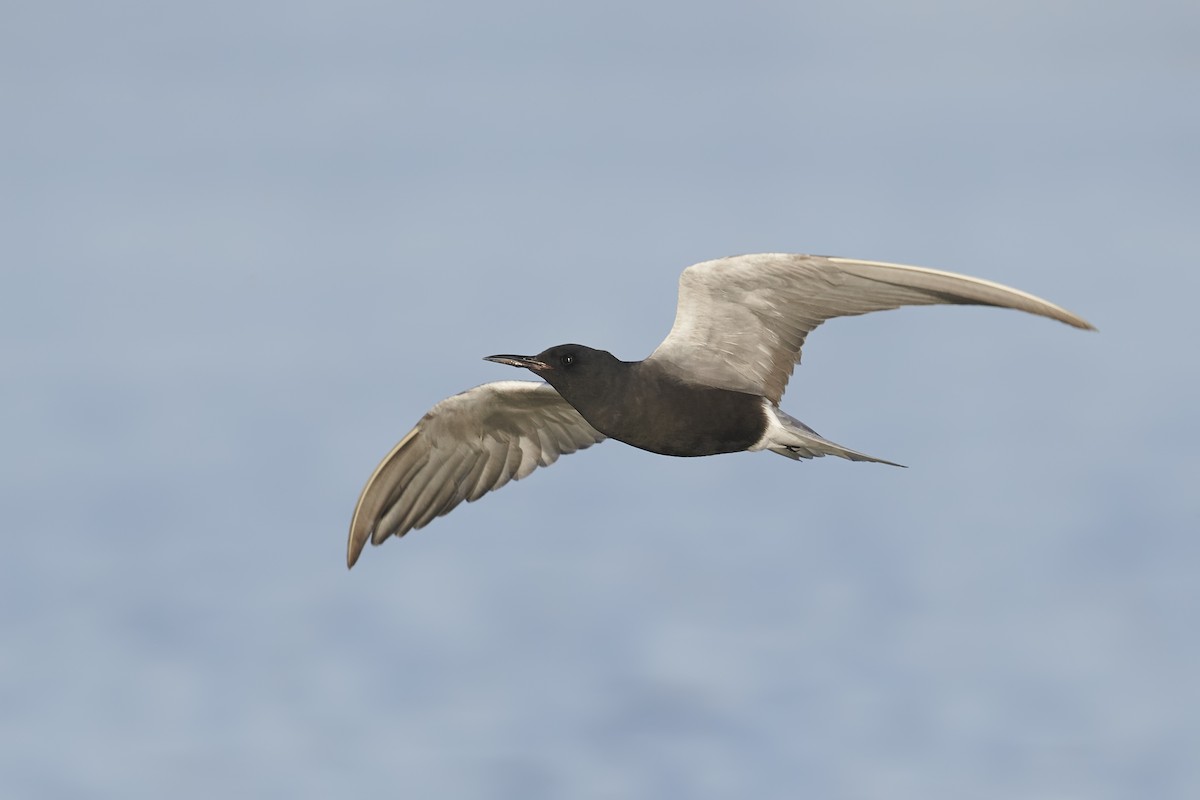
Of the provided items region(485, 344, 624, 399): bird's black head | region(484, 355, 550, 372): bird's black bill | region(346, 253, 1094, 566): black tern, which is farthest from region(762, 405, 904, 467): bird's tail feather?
region(484, 355, 550, 372): bird's black bill

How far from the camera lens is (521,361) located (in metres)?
15.6

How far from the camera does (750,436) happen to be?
1556 cm

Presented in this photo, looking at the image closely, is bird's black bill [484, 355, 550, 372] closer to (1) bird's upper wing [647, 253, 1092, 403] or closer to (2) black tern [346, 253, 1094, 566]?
(2) black tern [346, 253, 1094, 566]

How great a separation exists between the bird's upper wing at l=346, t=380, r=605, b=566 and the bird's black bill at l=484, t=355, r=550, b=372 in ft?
6.98

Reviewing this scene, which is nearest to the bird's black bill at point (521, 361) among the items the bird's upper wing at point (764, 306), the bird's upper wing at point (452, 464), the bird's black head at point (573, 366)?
the bird's black head at point (573, 366)

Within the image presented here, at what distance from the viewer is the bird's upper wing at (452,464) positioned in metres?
17.8

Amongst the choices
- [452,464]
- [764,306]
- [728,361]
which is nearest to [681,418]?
[728,361]

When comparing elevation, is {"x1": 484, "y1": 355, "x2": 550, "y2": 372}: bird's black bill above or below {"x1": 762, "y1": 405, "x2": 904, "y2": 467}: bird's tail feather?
above

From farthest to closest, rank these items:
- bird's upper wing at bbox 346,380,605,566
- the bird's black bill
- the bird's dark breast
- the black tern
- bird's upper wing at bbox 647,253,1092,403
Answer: bird's upper wing at bbox 346,380,605,566, the bird's black bill, the bird's dark breast, the black tern, bird's upper wing at bbox 647,253,1092,403

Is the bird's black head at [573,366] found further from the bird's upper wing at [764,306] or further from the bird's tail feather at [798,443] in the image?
the bird's tail feather at [798,443]

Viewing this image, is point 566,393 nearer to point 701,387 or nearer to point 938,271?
point 701,387

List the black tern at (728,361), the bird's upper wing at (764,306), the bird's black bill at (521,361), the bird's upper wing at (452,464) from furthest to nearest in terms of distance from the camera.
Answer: the bird's upper wing at (452,464) → the bird's black bill at (521,361) → the black tern at (728,361) → the bird's upper wing at (764,306)

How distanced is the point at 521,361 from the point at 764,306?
229 cm

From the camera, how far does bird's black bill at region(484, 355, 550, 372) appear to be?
15516mm
